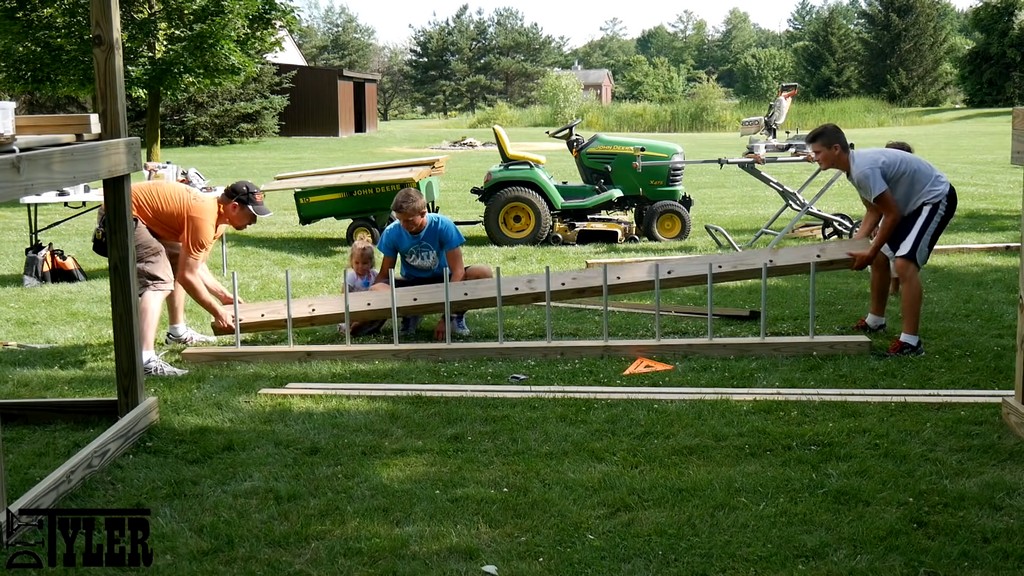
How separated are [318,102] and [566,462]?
131 feet

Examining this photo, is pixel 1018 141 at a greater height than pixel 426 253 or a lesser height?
greater

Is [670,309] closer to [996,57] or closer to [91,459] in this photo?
[91,459]

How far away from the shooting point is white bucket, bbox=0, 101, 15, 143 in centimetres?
372

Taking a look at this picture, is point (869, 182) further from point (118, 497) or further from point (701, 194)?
point (701, 194)

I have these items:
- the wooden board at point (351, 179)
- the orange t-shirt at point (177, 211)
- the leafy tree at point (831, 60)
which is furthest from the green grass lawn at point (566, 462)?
the leafy tree at point (831, 60)

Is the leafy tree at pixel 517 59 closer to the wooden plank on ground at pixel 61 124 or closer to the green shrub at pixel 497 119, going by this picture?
the green shrub at pixel 497 119

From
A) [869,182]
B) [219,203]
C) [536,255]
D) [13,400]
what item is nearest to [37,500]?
[13,400]

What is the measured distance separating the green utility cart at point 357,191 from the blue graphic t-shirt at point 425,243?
3705mm

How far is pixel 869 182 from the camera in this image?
6258 millimetres

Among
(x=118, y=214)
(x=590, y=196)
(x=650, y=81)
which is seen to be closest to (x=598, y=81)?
(x=650, y=81)

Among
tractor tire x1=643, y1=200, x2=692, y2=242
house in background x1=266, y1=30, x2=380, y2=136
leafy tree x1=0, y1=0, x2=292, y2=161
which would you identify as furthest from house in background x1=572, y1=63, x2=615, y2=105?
tractor tire x1=643, y1=200, x2=692, y2=242

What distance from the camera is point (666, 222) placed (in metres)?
12.0

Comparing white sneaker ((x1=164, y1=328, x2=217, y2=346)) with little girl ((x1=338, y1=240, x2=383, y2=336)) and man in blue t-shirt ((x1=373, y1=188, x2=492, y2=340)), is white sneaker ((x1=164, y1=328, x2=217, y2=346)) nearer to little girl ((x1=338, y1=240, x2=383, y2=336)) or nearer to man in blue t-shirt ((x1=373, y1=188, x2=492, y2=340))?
little girl ((x1=338, y1=240, x2=383, y2=336))

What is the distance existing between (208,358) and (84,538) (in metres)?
2.81
